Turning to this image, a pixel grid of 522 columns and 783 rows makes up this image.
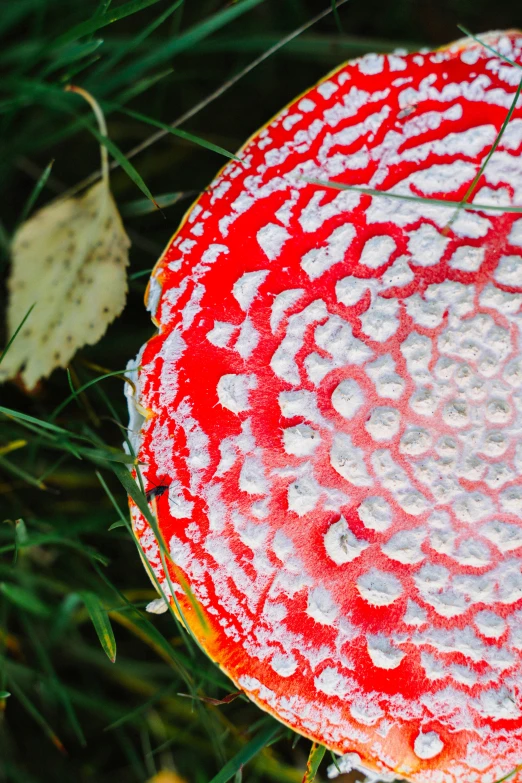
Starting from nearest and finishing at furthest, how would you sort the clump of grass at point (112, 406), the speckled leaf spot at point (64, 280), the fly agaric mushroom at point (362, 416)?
1. the fly agaric mushroom at point (362, 416)
2. the speckled leaf spot at point (64, 280)
3. the clump of grass at point (112, 406)

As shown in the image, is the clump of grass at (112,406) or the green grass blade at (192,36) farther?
the clump of grass at (112,406)

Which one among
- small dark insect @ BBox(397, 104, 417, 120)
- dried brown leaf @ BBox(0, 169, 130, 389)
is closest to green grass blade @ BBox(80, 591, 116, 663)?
dried brown leaf @ BBox(0, 169, 130, 389)

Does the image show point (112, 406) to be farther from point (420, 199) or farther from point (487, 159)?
point (487, 159)

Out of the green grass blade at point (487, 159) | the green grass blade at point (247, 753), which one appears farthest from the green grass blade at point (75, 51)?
the green grass blade at point (247, 753)

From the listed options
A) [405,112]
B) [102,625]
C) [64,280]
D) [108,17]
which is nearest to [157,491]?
[102,625]

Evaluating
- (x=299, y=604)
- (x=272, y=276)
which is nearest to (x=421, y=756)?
(x=299, y=604)

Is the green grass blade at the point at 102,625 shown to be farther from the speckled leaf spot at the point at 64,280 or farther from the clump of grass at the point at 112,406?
the speckled leaf spot at the point at 64,280
